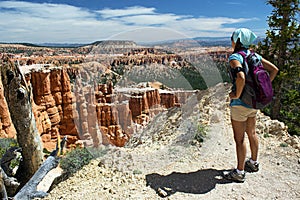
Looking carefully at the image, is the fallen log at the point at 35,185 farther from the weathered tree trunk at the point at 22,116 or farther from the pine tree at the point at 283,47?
the pine tree at the point at 283,47

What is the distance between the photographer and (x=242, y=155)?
3070mm

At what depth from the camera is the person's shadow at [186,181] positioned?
3.08 m

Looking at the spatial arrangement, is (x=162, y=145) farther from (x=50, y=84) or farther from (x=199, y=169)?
(x=50, y=84)

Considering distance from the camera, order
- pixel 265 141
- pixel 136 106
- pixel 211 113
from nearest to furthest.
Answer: pixel 265 141
pixel 211 113
pixel 136 106

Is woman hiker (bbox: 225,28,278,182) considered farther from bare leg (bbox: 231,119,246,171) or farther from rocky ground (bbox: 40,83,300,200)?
rocky ground (bbox: 40,83,300,200)

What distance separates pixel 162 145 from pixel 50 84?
12.5m

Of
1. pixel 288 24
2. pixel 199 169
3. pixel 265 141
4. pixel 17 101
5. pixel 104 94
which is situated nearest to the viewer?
pixel 17 101

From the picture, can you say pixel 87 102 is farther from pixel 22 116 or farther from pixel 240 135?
pixel 240 135

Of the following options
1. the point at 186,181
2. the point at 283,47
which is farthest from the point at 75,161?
the point at 283,47

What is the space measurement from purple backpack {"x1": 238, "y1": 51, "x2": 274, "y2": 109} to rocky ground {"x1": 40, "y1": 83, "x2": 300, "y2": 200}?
1.12m

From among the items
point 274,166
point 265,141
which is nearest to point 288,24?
point 265,141

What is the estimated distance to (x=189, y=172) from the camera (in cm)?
351

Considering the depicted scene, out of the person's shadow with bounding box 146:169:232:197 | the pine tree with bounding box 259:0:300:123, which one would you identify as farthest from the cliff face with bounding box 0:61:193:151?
the person's shadow with bounding box 146:169:232:197

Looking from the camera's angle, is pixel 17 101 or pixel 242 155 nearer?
pixel 242 155
